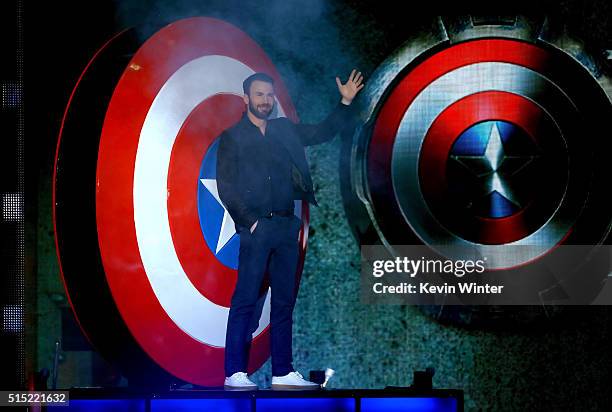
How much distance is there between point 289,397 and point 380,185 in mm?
996

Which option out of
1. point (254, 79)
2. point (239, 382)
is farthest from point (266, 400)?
point (254, 79)

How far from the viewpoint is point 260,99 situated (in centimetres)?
341

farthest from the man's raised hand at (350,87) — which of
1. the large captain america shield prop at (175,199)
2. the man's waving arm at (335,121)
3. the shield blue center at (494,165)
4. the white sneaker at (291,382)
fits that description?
the white sneaker at (291,382)

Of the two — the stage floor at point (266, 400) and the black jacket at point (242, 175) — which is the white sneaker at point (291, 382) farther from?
the black jacket at point (242, 175)

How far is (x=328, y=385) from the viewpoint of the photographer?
11.4ft

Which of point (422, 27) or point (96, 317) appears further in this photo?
point (422, 27)

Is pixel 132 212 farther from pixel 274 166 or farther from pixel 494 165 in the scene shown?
pixel 494 165

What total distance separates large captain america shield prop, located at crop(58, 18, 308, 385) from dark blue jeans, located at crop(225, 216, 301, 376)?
2.3 inches

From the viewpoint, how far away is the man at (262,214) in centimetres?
334

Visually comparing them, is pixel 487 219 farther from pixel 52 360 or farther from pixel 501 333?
pixel 52 360

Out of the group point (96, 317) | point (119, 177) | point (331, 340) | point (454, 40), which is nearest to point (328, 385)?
point (331, 340)

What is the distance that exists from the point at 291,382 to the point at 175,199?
34.7 inches

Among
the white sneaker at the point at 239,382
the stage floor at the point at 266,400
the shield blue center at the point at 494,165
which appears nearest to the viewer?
the stage floor at the point at 266,400

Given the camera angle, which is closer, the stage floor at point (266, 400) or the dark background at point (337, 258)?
the stage floor at point (266, 400)
